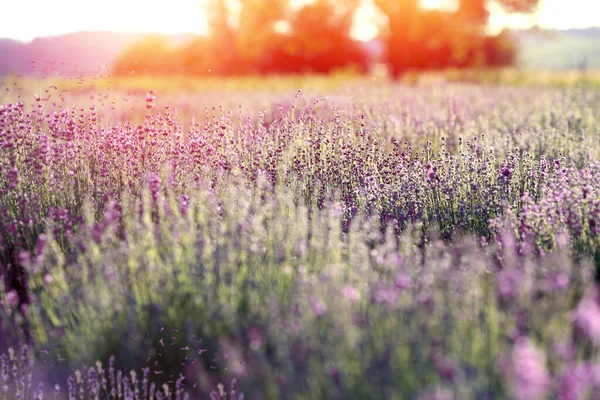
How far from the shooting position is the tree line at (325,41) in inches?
901

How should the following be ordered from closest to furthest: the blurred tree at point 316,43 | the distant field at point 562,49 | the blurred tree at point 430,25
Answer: the blurred tree at point 430,25
the blurred tree at point 316,43
the distant field at point 562,49

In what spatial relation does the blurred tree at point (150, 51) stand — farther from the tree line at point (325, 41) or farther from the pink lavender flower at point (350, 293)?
the pink lavender flower at point (350, 293)

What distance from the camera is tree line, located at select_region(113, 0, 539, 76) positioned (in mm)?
22891

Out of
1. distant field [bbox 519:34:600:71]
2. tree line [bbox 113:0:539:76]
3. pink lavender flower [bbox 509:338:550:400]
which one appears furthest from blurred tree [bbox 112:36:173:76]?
distant field [bbox 519:34:600:71]

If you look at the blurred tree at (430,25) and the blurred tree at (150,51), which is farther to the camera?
the blurred tree at (150,51)

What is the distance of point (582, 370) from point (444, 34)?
24055mm

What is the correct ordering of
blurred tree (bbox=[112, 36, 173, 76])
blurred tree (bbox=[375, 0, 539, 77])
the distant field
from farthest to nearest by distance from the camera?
the distant field → blurred tree (bbox=[112, 36, 173, 76]) → blurred tree (bbox=[375, 0, 539, 77])

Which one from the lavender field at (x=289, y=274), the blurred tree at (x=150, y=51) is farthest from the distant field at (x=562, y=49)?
the lavender field at (x=289, y=274)

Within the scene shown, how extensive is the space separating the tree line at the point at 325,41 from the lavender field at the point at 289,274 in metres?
14.3

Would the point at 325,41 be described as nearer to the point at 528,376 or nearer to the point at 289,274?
the point at 289,274

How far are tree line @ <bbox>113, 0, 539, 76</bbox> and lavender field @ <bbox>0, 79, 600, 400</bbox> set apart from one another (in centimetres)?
1428

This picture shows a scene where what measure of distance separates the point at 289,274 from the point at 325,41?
2920 cm

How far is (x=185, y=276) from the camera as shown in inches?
110

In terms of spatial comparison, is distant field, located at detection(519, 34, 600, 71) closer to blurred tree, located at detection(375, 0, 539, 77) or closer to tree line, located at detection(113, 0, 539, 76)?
tree line, located at detection(113, 0, 539, 76)
